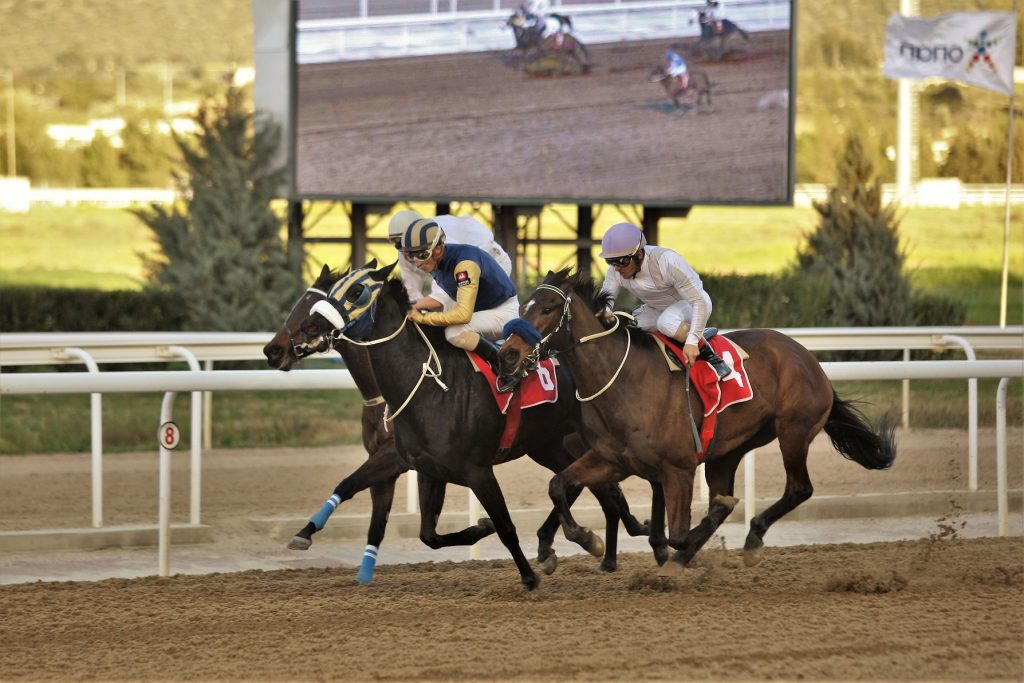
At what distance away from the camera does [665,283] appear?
6066mm

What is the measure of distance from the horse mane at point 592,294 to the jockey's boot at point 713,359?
0.63ft

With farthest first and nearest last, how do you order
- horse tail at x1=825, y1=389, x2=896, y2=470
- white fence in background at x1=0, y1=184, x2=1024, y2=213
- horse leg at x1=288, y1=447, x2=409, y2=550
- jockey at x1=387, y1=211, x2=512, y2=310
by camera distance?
white fence in background at x1=0, y1=184, x2=1024, y2=213 → horse tail at x1=825, y1=389, x2=896, y2=470 → horse leg at x1=288, y1=447, x2=409, y2=550 → jockey at x1=387, y1=211, x2=512, y2=310

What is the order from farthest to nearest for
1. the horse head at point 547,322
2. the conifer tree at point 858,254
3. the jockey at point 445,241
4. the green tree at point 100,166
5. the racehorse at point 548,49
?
the green tree at point 100,166
the conifer tree at point 858,254
the racehorse at point 548,49
the jockey at point 445,241
the horse head at point 547,322

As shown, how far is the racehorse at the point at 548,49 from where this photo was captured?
626 inches

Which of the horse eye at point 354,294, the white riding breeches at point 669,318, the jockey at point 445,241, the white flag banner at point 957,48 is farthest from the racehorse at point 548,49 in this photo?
the horse eye at point 354,294

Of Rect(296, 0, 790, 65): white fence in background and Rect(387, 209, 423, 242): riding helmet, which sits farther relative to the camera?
Rect(296, 0, 790, 65): white fence in background

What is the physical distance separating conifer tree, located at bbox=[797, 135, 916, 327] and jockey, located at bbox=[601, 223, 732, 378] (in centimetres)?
1139

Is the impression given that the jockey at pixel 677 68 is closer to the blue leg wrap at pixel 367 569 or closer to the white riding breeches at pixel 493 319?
the white riding breeches at pixel 493 319

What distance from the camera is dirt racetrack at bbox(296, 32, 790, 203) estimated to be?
15.4m

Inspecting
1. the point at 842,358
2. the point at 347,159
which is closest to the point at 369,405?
the point at 842,358

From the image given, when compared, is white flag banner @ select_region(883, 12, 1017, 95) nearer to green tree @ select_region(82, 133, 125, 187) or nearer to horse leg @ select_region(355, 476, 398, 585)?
horse leg @ select_region(355, 476, 398, 585)

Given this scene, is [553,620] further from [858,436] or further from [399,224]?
[858,436]

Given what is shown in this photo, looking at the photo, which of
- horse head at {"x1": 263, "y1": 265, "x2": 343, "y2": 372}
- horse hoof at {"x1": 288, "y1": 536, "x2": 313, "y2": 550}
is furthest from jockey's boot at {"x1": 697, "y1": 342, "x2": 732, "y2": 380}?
horse hoof at {"x1": 288, "y1": 536, "x2": 313, "y2": 550}

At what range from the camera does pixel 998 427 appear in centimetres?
751
